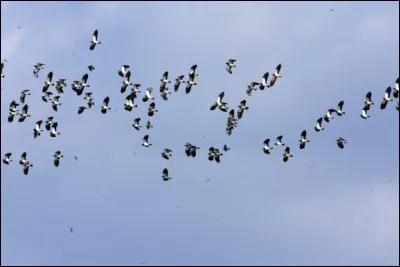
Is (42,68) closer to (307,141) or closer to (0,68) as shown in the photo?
(0,68)

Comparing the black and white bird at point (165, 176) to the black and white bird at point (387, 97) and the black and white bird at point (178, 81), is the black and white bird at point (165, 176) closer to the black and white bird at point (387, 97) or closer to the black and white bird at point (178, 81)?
the black and white bird at point (178, 81)

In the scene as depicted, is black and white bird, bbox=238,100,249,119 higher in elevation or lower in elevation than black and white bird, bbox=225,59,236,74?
lower

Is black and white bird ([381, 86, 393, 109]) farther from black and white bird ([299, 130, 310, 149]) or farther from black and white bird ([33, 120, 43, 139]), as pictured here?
black and white bird ([33, 120, 43, 139])

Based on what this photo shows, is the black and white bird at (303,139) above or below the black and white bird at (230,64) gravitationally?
below

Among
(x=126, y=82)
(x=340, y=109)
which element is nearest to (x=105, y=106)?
(x=126, y=82)

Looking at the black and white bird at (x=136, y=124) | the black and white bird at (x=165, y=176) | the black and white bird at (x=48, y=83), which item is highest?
the black and white bird at (x=48, y=83)

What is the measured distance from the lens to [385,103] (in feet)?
510

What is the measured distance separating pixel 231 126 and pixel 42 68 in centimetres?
→ 2559

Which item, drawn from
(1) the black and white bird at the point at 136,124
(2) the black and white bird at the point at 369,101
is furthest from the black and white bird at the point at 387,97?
(1) the black and white bird at the point at 136,124

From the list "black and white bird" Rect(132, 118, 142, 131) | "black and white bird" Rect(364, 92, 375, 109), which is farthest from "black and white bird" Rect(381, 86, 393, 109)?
"black and white bird" Rect(132, 118, 142, 131)

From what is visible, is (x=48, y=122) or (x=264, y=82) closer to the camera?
(x=264, y=82)

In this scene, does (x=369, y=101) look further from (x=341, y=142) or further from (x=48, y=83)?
(x=48, y=83)

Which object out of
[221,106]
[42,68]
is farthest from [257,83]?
[42,68]

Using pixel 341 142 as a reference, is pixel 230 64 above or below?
above
